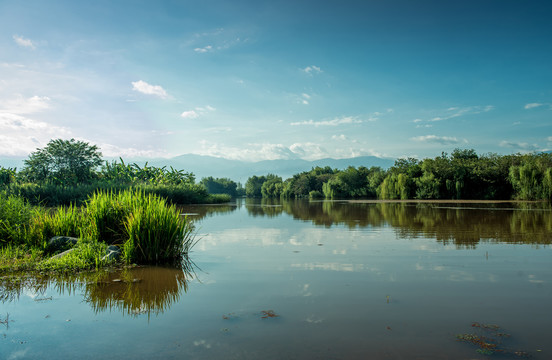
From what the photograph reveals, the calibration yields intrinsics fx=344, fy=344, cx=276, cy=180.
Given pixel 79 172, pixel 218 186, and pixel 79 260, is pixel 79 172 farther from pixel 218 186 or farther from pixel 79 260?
pixel 218 186

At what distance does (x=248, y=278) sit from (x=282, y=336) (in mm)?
2736

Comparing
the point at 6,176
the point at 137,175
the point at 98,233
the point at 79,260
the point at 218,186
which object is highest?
the point at 137,175

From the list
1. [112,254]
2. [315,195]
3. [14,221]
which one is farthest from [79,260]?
[315,195]

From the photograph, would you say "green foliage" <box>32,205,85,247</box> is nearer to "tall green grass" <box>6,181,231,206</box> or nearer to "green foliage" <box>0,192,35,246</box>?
"green foliage" <box>0,192,35,246</box>

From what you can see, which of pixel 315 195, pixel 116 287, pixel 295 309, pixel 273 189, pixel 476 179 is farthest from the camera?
pixel 273 189

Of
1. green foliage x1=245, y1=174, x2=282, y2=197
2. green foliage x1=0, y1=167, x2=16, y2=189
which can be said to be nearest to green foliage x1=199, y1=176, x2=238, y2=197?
green foliage x1=245, y1=174, x2=282, y2=197

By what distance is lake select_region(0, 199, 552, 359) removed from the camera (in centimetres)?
379

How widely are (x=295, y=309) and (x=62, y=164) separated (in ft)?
168

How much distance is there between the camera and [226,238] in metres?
12.5

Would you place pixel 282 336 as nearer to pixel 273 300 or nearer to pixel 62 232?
pixel 273 300

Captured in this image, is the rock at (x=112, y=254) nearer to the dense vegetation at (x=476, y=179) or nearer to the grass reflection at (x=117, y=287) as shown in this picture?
the grass reflection at (x=117, y=287)

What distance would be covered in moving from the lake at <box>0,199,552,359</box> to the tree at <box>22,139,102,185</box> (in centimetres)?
4509

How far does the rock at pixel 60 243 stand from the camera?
8.77 m

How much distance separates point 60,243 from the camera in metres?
8.87
